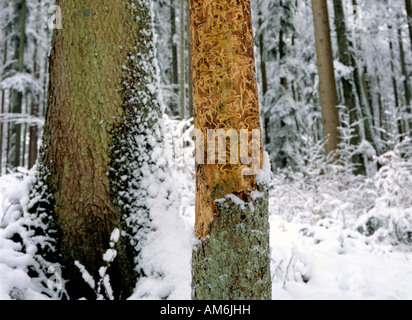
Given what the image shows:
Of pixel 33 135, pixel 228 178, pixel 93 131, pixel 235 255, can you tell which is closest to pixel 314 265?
pixel 235 255

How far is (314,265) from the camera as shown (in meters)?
2.86

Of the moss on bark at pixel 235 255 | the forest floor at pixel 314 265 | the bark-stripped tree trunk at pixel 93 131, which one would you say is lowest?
the forest floor at pixel 314 265

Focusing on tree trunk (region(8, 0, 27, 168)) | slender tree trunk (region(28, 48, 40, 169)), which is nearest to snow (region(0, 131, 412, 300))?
tree trunk (region(8, 0, 27, 168))

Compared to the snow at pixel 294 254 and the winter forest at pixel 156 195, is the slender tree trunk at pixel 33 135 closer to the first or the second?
the winter forest at pixel 156 195

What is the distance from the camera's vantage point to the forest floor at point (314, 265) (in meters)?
2.05

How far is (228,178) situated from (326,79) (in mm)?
6864

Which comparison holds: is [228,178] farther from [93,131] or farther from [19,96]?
[19,96]

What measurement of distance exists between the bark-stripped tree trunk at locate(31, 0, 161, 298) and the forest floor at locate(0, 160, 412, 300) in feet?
0.91

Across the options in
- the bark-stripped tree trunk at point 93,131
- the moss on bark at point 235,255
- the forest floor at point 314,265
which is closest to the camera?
the moss on bark at point 235,255

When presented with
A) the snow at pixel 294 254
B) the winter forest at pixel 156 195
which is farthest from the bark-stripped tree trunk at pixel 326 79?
the snow at pixel 294 254

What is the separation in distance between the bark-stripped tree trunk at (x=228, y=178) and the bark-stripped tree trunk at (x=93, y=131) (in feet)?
3.62

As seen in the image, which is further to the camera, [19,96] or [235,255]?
[19,96]

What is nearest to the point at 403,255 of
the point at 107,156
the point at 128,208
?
the point at 128,208

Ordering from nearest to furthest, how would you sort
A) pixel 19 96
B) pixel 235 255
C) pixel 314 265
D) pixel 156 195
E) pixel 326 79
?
pixel 235 255 → pixel 156 195 → pixel 314 265 → pixel 326 79 → pixel 19 96
